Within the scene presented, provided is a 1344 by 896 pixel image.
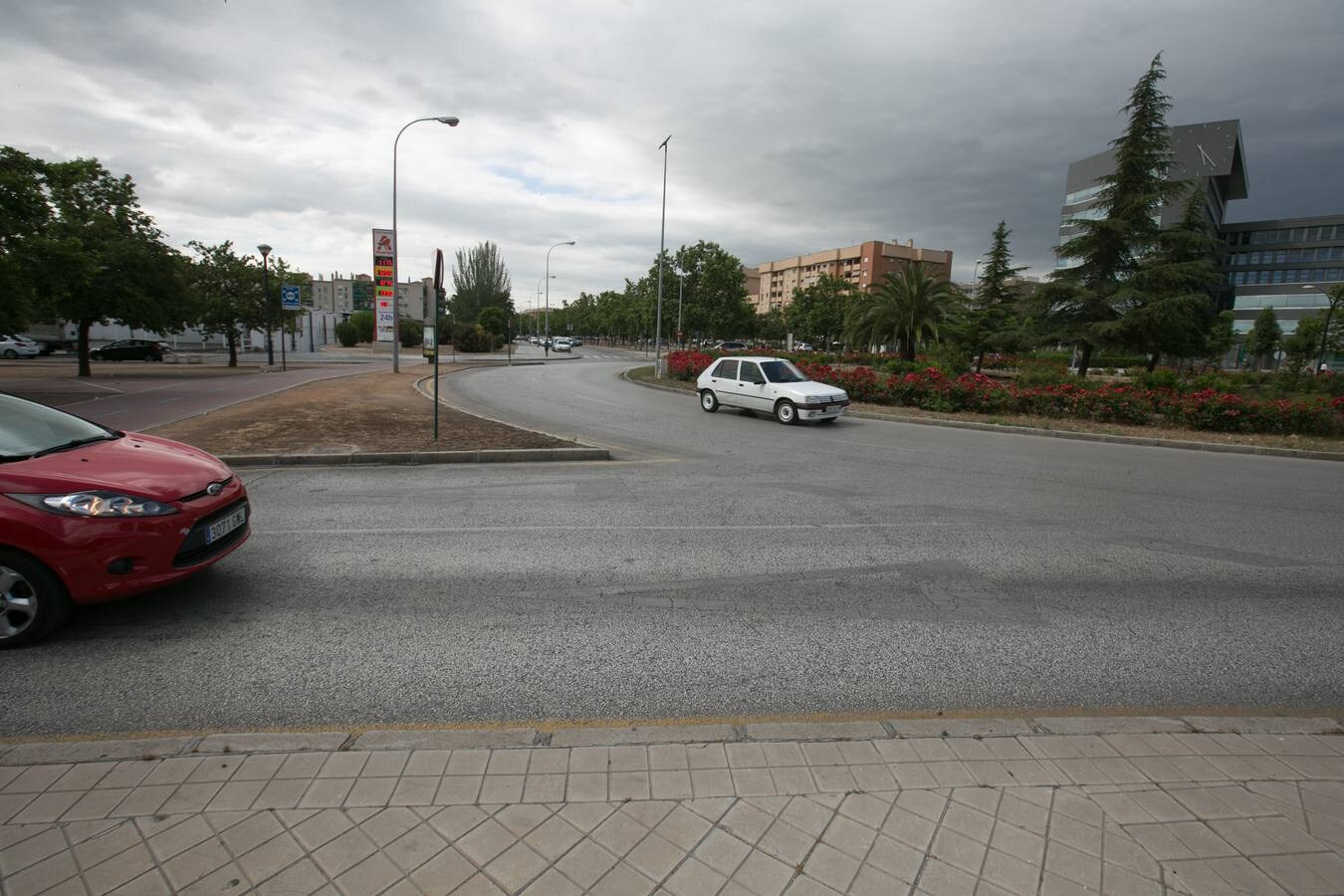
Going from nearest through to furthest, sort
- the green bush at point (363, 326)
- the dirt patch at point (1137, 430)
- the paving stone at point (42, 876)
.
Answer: the paving stone at point (42, 876), the dirt patch at point (1137, 430), the green bush at point (363, 326)

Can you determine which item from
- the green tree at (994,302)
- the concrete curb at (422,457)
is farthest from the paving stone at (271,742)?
the green tree at (994,302)

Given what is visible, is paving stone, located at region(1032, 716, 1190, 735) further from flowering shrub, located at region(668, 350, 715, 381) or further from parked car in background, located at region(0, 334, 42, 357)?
parked car in background, located at region(0, 334, 42, 357)

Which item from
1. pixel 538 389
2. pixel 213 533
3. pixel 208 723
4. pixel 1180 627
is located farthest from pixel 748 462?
pixel 538 389

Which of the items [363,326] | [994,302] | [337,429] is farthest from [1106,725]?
[363,326]

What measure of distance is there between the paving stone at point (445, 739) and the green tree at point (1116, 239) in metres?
29.1

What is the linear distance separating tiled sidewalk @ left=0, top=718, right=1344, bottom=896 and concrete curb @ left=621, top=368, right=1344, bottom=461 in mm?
12484

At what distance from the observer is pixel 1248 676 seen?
3791 millimetres

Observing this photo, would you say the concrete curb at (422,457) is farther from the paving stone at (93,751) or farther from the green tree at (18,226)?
the green tree at (18,226)

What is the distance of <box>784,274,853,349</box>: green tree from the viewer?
216 feet

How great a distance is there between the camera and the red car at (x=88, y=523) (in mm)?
3705

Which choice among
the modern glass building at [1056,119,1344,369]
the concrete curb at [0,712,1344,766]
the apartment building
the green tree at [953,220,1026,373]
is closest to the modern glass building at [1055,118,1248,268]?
the modern glass building at [1056,119,1344,369]

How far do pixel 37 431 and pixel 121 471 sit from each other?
910 millimetres

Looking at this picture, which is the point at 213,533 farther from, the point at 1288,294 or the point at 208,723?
the point at 1288,294

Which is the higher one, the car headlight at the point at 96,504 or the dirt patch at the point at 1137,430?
the car headlight at the point at 96,504
